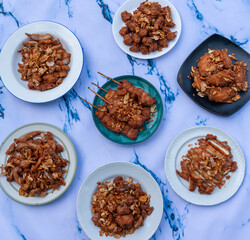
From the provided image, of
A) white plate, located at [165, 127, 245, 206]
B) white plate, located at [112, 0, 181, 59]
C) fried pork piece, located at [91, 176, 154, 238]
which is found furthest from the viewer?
white plate, located at [112, 0, 181, 59]

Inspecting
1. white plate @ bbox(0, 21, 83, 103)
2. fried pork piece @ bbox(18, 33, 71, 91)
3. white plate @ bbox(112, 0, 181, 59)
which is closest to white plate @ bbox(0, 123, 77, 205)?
white plate @ bbox(0, 21, 83, 103)

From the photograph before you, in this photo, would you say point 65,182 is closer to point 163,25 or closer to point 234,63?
point 163,25

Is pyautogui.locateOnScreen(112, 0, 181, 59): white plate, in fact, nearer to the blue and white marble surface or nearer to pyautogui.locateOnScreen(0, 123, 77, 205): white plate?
the blue and white marble surface

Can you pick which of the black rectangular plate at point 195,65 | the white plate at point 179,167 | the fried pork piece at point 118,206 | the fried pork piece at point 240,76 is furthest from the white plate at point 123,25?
the fried pork piece at point 118,206

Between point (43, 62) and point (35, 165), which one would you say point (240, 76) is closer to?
point (43, 62)

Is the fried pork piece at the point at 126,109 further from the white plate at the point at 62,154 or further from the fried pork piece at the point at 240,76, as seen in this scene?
the fried pork piece at the point at 240,76

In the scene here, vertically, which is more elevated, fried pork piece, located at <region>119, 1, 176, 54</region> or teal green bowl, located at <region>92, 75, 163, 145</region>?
fried pork piece, located at <region>119, 1, 176, 54</region>

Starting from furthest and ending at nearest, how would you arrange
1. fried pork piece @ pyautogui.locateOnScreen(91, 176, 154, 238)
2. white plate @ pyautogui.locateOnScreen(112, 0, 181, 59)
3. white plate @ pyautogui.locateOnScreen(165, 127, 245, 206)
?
white plate @ pyautogui.locateOnScreen(112, 0, 181, 59) → white plate @ pyautogui.locateOnScreen(165, 127, 245, 206) → fried pork piece @ pyautogui.locateOnScreen(91, 176, 154, 238)

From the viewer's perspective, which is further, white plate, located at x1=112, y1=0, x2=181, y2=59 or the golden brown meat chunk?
white plate, located at x1=112, y1=0, x2=181, y2=59

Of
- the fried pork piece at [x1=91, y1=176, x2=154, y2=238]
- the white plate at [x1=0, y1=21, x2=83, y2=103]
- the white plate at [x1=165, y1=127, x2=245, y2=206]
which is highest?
the white plate at [x1=0, y1=21, x2=83, y2=103]
